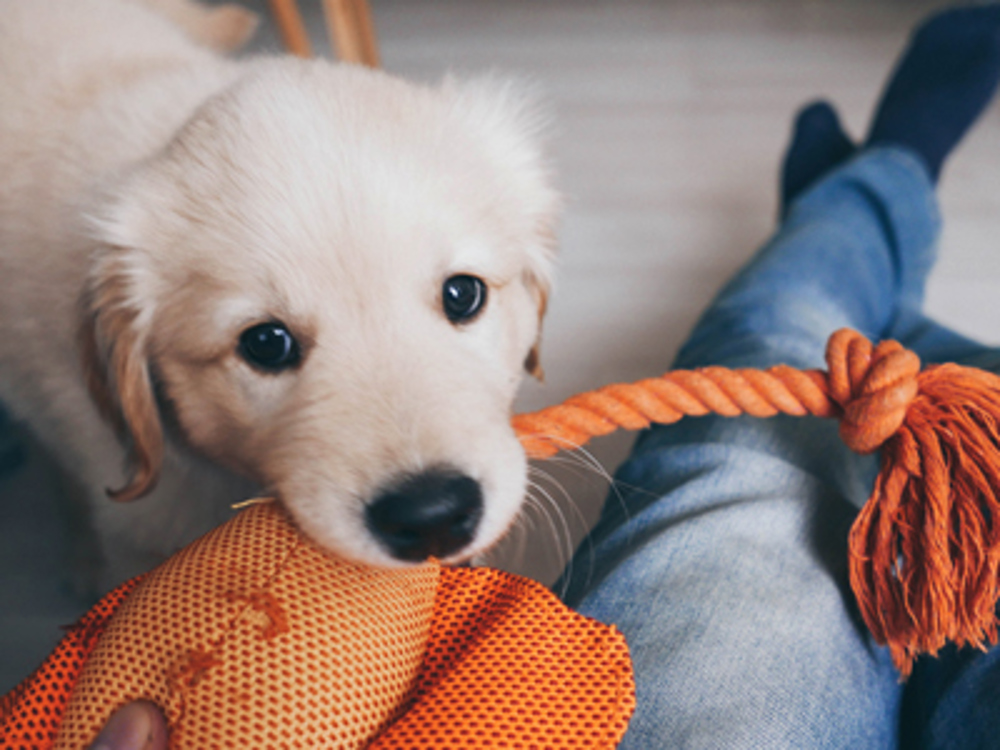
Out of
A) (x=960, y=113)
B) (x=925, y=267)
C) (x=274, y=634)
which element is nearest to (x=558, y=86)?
(x=960, y=113)

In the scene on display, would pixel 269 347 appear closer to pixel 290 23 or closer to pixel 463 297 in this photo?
pixel 463 297

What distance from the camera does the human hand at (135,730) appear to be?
493mm

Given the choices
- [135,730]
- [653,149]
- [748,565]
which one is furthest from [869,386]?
[653,149]

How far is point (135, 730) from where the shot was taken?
502mm

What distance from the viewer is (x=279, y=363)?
82 cm

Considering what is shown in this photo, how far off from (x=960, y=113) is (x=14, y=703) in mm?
2390

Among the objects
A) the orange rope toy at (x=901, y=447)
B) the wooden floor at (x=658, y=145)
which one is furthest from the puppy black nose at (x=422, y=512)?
the wooden floor at (x=658, y=145)

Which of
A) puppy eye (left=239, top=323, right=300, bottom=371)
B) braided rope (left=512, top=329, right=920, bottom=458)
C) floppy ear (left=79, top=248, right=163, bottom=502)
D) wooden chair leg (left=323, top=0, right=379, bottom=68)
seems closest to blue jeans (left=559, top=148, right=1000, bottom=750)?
braided rope (left=512, top=329, right=920, bottom=458)

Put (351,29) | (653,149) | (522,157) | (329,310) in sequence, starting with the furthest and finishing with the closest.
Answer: (653,149)
(351,29)
(522,157)
(329,310)

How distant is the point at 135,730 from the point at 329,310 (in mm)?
421

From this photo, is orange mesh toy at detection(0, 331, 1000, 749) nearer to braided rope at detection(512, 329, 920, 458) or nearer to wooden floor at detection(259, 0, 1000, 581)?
braided rope at detection(512, 329, 920, 458)

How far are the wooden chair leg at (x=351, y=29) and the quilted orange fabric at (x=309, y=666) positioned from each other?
185cm

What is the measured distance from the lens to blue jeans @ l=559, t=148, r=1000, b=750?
0.70 meters

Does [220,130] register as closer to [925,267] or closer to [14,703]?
[14,703]
